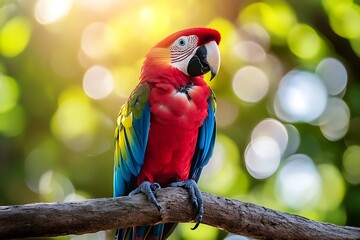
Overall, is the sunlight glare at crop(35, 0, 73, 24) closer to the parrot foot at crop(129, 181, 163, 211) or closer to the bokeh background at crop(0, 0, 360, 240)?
A: the bokeh background at crop(0, 0, 360, 240)

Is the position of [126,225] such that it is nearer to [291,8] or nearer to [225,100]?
[225,100]

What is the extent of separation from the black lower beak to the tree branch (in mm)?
607

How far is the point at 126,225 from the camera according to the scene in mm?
2383

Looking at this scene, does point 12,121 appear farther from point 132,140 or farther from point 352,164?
point 352,164

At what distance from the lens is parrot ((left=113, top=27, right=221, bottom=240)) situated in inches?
115

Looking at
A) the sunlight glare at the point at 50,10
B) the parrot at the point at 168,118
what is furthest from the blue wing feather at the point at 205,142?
the sunlight glare at the point at 50,10

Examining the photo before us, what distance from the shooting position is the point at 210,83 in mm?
4340

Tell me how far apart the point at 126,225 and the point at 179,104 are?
704 mm

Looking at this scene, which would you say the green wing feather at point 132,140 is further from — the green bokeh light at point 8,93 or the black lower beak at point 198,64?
the green bokeh light at point 8,93

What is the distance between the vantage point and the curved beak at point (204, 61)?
3.01m

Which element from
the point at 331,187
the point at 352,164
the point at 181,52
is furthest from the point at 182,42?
the point at 352,164

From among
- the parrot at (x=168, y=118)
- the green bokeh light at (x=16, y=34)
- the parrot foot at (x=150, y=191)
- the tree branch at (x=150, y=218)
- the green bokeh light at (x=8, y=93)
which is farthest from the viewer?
the green bokeh light at (x=8, y=93)

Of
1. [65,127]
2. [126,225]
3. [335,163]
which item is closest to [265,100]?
[335,163]

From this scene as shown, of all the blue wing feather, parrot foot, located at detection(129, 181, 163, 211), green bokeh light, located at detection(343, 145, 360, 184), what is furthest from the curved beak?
green bokeh light, located at detection(343, 145, 360, 184)
